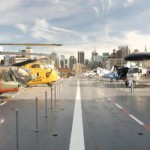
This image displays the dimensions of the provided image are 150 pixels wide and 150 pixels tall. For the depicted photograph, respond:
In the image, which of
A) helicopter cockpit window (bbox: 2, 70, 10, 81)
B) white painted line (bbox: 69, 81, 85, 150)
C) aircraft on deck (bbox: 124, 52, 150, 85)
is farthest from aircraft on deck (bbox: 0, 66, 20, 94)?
aircraft on deck (bbox: 124, 52, 150, 85)

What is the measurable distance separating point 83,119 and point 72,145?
5093 millimetres

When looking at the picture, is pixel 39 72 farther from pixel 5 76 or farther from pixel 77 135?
pixel 77 135

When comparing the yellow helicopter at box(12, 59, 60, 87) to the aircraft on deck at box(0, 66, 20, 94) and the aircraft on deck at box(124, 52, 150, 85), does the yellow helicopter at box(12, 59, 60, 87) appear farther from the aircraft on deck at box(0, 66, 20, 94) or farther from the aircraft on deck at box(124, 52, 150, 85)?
the aircraft on deck at box(0, 66, 20, 94)

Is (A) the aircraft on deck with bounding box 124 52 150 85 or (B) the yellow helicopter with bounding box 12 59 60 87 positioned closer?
(B) the yellow helicopter with bounding box 12 59 60 87

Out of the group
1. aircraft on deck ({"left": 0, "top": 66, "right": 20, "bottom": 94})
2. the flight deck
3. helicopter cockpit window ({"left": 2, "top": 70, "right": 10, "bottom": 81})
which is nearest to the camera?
the flight deck

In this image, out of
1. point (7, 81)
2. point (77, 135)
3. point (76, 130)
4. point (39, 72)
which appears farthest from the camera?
point (39, 72)

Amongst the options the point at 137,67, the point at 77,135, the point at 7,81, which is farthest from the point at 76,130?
the point at 137,67

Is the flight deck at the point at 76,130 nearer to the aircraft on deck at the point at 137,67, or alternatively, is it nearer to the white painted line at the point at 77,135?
the white painted line at the point at 77,135

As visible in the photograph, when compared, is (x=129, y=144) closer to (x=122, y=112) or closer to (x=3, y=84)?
(x=122, y=112)

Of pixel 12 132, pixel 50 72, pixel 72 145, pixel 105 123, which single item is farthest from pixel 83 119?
pixel 50 72

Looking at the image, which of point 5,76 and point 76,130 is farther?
point 5,76

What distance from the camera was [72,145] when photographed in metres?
9.89

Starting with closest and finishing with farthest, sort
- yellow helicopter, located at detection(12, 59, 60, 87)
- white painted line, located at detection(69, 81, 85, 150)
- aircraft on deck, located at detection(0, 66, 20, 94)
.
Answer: white painted line, located at detection(69, 81, 85, 150)
aircraft on deck, located at detection(0, 66, 20, 94)
yellow helicopter, located at detection(12, 59, 60, 87)

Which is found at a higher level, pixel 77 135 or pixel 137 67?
pixel 137 67
